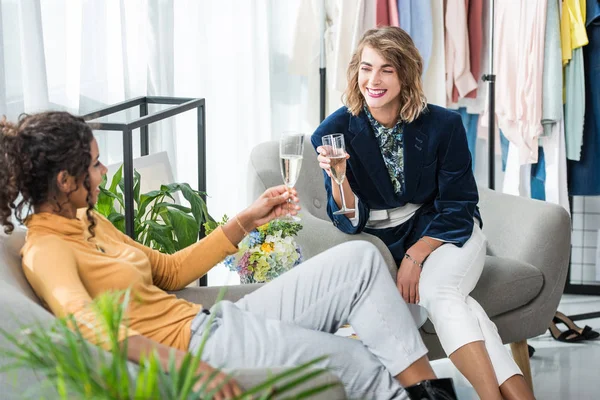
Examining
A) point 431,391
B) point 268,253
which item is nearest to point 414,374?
point 431,391

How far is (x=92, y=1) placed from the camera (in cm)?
279

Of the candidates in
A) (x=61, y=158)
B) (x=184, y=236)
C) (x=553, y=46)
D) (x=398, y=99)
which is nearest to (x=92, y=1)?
(x=184, y=236)

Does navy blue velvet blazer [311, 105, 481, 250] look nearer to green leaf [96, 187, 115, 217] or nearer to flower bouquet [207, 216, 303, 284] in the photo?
flower bouquet [207, 216, 303, 284]

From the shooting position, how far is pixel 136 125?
7.67ft

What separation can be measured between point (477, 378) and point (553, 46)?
1.77 meters

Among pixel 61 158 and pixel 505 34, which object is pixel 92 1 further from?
pixel 505 34

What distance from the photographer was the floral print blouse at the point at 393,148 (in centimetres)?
251

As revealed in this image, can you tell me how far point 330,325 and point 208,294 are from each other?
32cm

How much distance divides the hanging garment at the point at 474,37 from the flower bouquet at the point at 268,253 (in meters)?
1.65

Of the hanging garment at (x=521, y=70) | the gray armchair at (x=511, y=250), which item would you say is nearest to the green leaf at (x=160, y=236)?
the gray armchair at (x=511, y=250)

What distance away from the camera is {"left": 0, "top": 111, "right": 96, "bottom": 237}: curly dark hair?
5.17 feet

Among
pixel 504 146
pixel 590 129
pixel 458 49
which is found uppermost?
pixel 458 49

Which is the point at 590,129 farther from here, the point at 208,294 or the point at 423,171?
the point at 208,294

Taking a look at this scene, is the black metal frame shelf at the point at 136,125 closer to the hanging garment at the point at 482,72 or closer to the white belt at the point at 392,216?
the white belt at the point at 392,216
